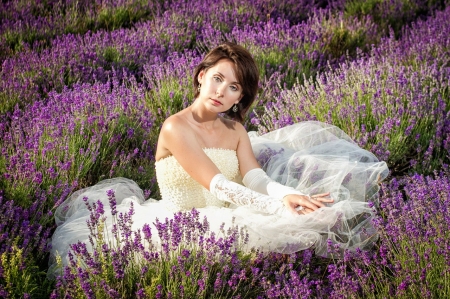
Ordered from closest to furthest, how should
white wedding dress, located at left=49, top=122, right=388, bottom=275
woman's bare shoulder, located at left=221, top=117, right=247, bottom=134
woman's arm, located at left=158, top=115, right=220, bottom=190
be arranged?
white wedding dress, located at left=49, top=122, right=388, bottom=275 → woman's arm, located at left=158, top=115, right=220, bottom=190 → woman's bare shoulder, located at left=221, top=117, right=247, bottom=134

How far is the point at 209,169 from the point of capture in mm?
2844

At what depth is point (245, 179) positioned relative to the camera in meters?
3.11

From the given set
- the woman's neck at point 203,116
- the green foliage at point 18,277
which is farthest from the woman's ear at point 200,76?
the green foliage at point 18,277

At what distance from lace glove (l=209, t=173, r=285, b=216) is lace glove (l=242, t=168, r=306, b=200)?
0.34 ft

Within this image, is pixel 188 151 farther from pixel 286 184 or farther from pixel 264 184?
pixel 286 184

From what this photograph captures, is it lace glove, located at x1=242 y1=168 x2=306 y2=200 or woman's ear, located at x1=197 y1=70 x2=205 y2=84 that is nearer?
lace glove, located at x1=242 y1=168 x2=306 y2=200

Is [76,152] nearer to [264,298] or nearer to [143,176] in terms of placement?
[143,176]

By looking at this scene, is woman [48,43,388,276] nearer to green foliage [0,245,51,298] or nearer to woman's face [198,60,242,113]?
woman's face [198,60,242,113]

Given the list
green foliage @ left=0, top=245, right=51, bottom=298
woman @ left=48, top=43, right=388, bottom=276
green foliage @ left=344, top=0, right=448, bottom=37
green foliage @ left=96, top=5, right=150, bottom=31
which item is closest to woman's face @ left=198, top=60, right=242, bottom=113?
woman @ left=48, top=43, right=388, bottom=276

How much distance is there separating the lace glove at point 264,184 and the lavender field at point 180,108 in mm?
315

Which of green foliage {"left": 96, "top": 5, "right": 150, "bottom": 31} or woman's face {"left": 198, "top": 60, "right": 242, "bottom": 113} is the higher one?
woman's face {"left": 198, "top": 60, "right": 242, "bottom": 113}

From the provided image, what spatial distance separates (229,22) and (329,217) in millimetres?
4227

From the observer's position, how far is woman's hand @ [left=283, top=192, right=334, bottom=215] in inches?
101

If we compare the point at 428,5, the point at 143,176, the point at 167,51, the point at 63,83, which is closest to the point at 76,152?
the point at 143,176
